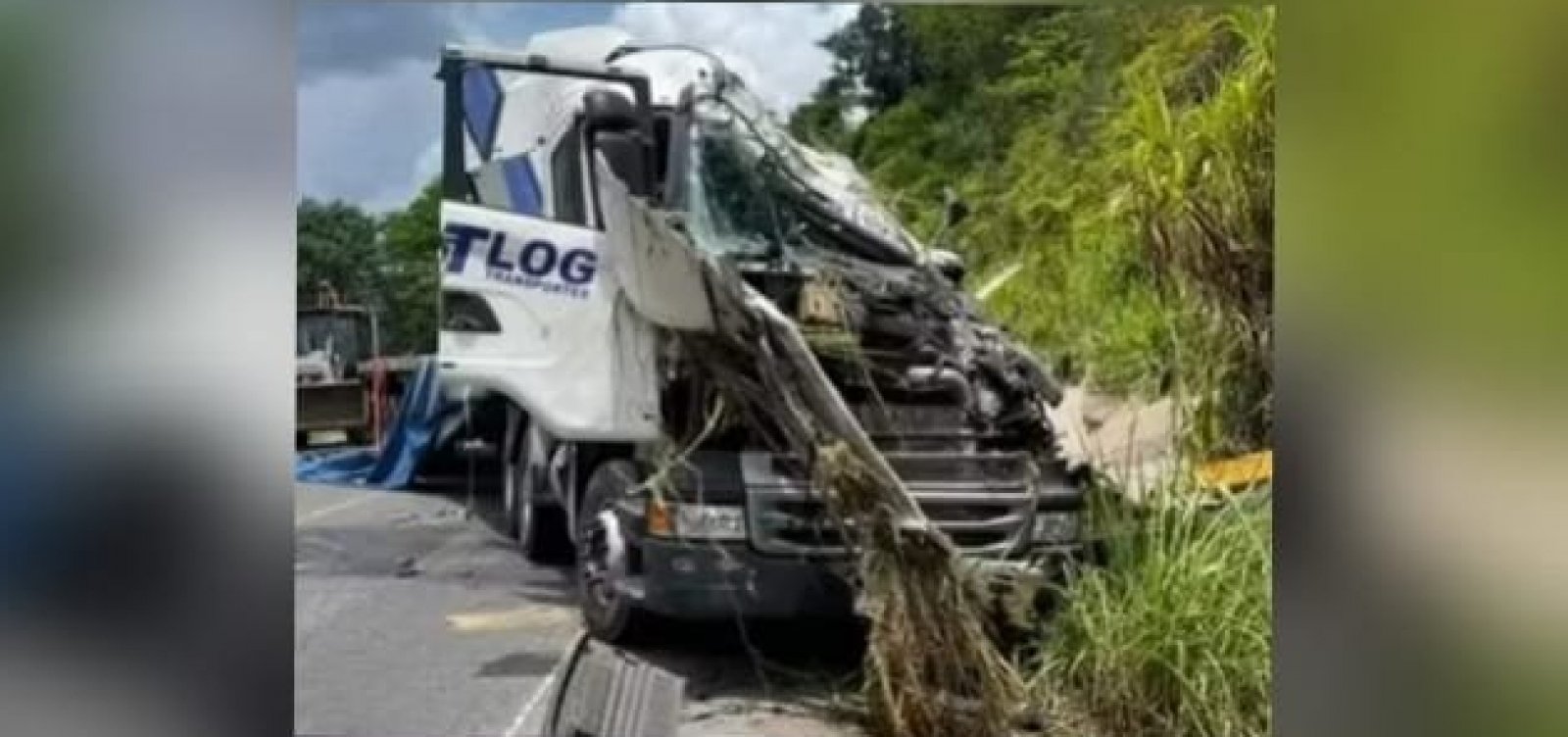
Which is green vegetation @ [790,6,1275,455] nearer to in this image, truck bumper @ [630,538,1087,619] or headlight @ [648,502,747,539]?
truck bumper @ [630,538,1087,619]

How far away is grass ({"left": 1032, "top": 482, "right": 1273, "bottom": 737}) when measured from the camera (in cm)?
264

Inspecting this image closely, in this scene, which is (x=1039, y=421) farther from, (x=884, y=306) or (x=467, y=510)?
(x=467, y=510)

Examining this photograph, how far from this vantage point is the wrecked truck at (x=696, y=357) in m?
2.75

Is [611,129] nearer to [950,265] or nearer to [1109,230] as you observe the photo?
[950,265]

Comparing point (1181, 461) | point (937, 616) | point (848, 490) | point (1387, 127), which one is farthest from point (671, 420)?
point (1387, 127)

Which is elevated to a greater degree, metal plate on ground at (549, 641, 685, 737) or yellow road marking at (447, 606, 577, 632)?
yellow road marking at (447, 606, 577, 632)

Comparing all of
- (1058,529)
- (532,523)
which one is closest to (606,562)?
(532,523)

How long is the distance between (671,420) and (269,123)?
35.3 inches

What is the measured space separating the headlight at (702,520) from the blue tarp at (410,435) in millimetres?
396

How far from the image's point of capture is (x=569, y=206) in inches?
109

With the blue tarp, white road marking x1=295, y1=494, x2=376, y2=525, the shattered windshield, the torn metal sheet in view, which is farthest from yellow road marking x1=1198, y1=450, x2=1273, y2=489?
white road marking x1=295, y1=494, x2=376, y2=525

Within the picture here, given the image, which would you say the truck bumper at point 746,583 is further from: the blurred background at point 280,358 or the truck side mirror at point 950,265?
the blurred background at point 280,358

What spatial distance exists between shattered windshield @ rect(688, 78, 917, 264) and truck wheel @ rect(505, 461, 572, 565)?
544 millimetres

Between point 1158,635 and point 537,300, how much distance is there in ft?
3.97
